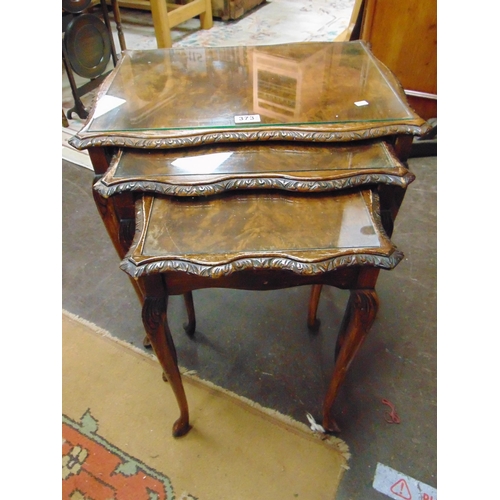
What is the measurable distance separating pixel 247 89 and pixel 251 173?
1.09 feet

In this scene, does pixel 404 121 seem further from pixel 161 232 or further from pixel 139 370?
pixel 139 370

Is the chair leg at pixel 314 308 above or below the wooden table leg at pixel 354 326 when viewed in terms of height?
below

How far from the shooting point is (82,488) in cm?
99

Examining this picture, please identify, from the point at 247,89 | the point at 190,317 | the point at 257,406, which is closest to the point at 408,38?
the point at 247,89

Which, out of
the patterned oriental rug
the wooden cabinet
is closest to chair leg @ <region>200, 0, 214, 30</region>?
the wooden cabinet

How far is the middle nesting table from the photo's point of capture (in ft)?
2.17

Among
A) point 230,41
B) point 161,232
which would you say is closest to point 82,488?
point 161,232

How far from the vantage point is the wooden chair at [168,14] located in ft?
8.78

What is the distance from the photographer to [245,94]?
39.1 inches

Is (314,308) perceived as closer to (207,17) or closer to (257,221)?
(257,221)

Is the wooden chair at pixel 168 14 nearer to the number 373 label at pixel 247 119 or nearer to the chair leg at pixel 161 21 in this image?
the chair leg at pixel 161 21

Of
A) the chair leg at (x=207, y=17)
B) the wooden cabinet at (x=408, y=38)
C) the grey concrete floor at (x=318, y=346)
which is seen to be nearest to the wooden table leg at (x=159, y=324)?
the grey concrete floor at (x=318, y=346)

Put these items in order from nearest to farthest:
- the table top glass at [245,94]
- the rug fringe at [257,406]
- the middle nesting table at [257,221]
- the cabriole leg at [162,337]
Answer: the middle nesting table at [257,221], the cabriole leg at [162,337], the table top glass at [245,94], the rug fringe at [257,406]

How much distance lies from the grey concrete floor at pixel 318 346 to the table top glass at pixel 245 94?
2.32ft
